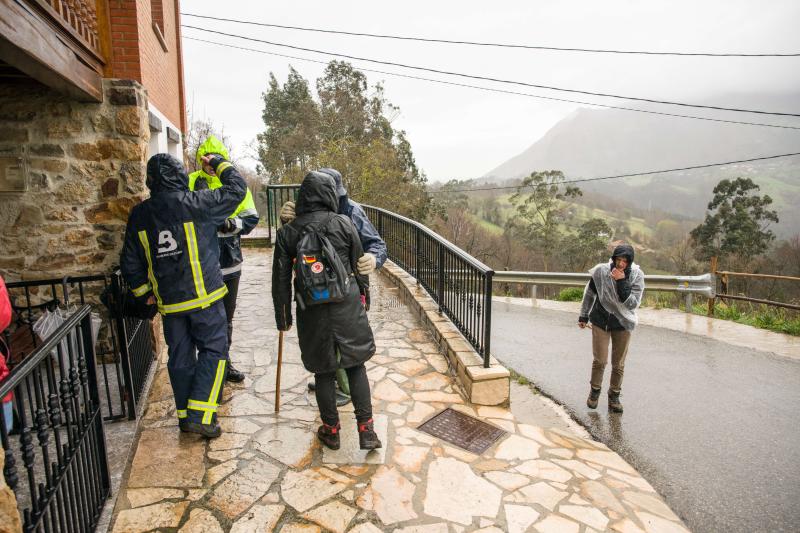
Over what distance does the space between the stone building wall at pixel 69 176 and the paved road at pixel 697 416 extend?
4909mm

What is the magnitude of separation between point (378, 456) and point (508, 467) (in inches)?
35.6

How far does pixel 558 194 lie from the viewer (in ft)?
139

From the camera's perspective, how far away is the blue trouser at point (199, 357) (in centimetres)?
317

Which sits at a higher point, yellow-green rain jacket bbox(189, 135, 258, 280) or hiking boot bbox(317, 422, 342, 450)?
yellow-green rain jacket bbox(189, 135, 258, 280)

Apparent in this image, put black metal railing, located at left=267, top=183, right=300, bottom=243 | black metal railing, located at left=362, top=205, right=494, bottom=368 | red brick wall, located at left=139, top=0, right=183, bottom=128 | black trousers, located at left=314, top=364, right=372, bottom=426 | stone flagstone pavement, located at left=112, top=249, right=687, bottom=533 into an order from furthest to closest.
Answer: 1. black metal railing, located at left=267, top=183, right=300, bottom=243
2. red brick wall, located at left=139, top=0, right=183, bottom=128
3. black metal railing, located at left=362, top=205, right=494, bottom=368
4. black trousers, located at left=314, top=364, right=372, bottom=426
5. stone flagstone pavement, located at left=112, top=249, right=687, bottom=533

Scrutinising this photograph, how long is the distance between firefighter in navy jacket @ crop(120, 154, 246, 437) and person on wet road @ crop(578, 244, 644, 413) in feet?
11.9

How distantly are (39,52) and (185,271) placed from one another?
60.6 inches

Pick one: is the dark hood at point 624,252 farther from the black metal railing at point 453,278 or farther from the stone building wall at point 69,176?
the stone building wall at point 69,176

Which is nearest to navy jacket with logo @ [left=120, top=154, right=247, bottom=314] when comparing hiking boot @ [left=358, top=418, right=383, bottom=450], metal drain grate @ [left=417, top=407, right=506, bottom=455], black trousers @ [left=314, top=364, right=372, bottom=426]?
black trousers @ [left=314, top=364, right=372, bottom=426]

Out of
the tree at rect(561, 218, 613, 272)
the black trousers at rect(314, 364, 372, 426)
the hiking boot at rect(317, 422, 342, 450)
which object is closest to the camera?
the black trousers at rect(314, 364, 372, 426)

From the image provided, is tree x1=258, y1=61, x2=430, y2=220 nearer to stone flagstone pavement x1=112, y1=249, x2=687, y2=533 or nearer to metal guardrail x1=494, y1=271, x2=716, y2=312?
metal guardrail x1=494, y1=271, x2=716, y2=312

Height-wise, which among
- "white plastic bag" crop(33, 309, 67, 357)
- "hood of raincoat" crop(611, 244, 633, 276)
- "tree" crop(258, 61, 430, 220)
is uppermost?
"tree" crop(258, 61, 430, 220)

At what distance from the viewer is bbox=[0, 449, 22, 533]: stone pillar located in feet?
4.88

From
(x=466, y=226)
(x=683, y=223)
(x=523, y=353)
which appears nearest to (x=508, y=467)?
(x=523, y=353)
